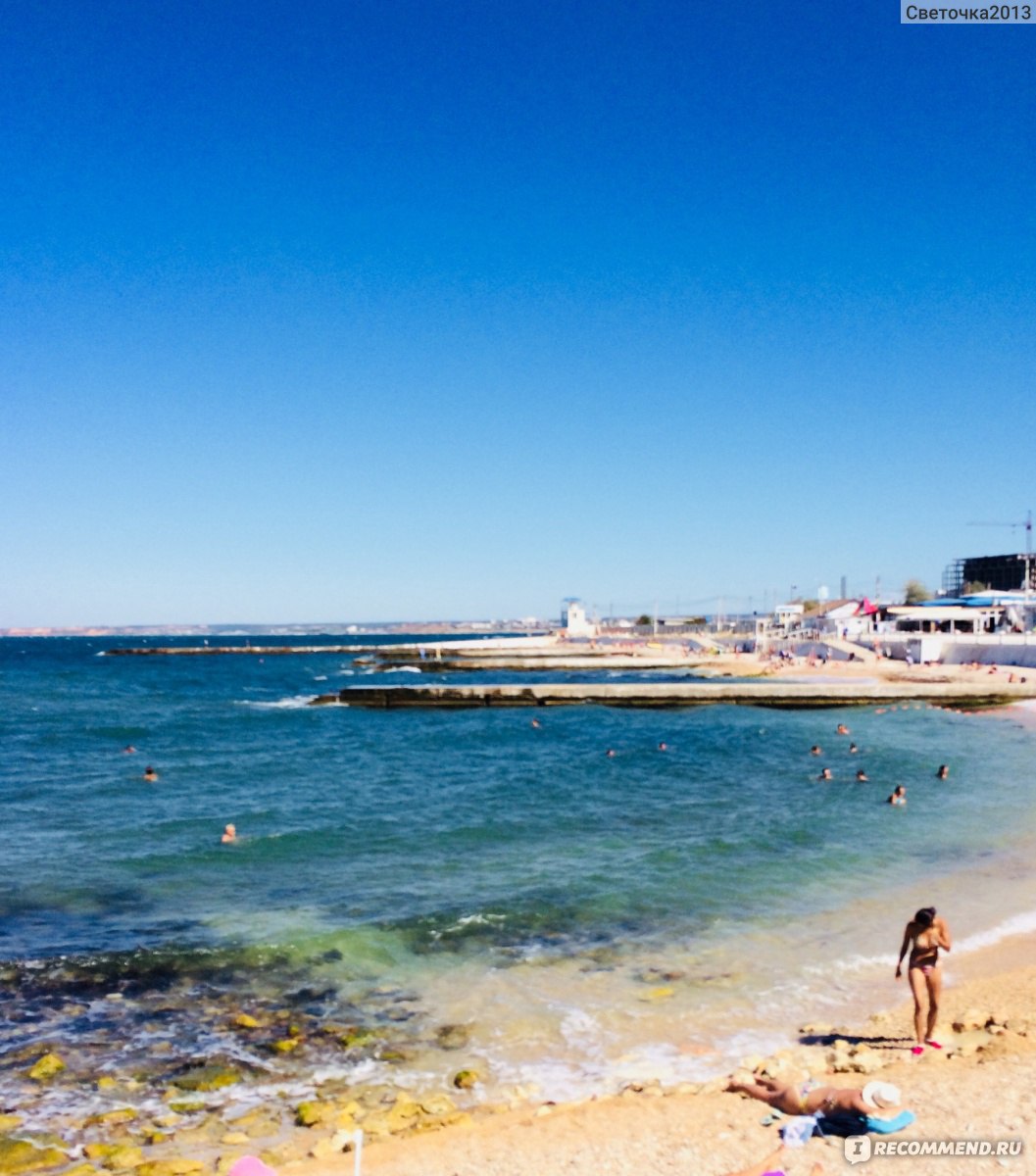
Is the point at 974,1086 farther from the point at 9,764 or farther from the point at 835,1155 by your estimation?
the point at 9,764

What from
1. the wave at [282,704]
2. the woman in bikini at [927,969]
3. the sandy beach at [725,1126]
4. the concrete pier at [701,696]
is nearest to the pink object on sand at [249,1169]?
the sandy beach at [725,1126]

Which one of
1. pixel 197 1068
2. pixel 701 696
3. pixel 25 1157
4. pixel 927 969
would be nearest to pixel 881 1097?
pixel 927 969

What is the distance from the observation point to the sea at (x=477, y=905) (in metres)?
10.3

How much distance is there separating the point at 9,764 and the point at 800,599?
576ft

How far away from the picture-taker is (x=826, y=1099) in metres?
7.65

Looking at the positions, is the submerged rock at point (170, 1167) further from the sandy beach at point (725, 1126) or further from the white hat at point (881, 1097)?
Result: the white hat at point (881, 1097)

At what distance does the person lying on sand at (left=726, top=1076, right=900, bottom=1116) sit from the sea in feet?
4.52

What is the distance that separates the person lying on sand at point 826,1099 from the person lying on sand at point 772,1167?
2.05 ft

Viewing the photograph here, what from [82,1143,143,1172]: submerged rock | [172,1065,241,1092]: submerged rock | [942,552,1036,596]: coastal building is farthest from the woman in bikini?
[942,552,1036,596]: coastal building

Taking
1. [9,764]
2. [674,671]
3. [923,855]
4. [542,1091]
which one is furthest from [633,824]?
[674,671]

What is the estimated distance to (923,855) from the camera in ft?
60.0

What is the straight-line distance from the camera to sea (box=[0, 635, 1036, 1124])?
10281 millimetres

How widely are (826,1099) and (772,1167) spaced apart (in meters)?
1.06

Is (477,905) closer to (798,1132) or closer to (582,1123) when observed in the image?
(582,1123)
